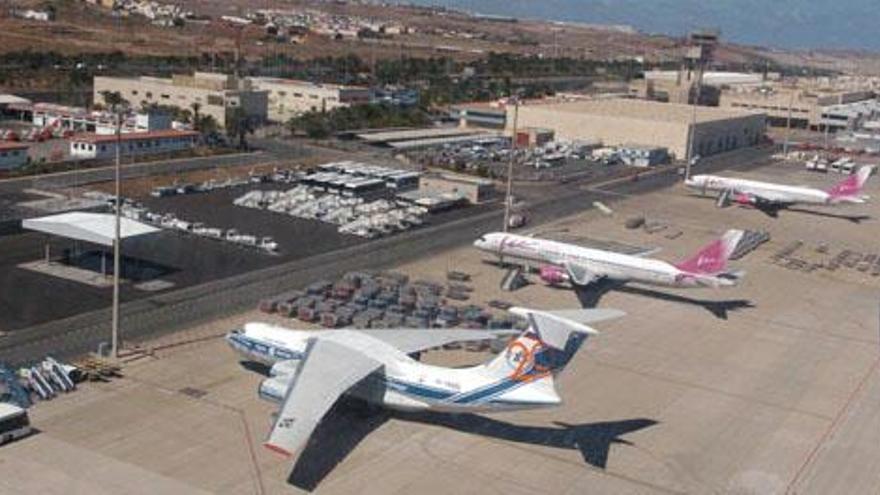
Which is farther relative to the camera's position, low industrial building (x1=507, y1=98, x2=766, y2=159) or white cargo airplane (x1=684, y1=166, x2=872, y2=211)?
low industrial building (x1=507, y1=98, x2=766, y2=159)

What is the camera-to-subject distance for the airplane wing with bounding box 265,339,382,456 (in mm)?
38906

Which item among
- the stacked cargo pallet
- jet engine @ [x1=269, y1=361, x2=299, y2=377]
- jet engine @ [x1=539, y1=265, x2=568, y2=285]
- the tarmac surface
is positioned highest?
jet engine @ [x1=539, y1=265, x2=568, y2=285]

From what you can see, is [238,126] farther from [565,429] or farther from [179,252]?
[565,429]

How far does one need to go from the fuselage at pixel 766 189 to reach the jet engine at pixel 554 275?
50553mm

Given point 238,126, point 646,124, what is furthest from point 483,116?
point 238,126

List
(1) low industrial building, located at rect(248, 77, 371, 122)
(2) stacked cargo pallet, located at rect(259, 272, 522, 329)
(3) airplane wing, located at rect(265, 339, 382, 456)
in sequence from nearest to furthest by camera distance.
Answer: (3) airplane wing, located at rect(265, 339, 382, 456) < (2) stacked cargo pallet, located at rect(259, 272, 522, 329) < (1) low industrial building, located at rect(248, 77, 371, 122)

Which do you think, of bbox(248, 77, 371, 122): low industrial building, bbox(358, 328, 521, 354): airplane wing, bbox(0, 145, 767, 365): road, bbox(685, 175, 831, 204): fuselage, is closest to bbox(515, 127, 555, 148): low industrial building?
bbox(248, 77, 371, 122): low industrial building

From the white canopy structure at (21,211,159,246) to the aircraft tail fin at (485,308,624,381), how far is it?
116 ft

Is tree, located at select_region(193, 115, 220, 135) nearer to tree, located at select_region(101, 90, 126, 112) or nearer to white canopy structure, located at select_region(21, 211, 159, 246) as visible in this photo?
tree, located at select_region(101, 90, 126, 112)

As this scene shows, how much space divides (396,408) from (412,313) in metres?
17.3

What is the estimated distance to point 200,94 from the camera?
148m

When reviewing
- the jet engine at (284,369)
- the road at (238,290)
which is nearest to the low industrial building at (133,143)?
the road at (238,290)

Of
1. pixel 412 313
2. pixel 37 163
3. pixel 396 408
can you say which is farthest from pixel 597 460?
pixel 37 163

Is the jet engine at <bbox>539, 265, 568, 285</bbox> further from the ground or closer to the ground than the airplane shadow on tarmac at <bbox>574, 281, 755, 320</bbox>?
further from the ground
